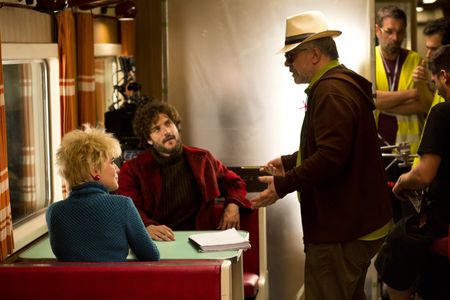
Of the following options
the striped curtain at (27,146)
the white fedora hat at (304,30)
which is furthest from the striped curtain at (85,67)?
the white fedora hat at (304,30)

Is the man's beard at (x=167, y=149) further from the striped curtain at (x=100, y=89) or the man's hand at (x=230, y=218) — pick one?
the striped curtain at (x=100, y=89)

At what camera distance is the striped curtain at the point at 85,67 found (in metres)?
5.93

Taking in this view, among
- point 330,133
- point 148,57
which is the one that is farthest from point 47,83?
point 148,57

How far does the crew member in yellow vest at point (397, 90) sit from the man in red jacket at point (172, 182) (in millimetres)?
1680

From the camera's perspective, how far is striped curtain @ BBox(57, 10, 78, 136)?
540 cm

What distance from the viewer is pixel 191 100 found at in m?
5.49

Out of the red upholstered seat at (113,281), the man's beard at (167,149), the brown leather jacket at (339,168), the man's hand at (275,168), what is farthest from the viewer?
the man's beard at (167,149)

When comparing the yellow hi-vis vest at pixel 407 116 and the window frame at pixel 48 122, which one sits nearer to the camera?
the window frame at pixel 48 122

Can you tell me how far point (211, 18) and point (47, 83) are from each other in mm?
1158

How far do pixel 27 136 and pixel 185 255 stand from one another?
72.1 inches

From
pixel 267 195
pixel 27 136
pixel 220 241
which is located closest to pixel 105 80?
pixel 27 136

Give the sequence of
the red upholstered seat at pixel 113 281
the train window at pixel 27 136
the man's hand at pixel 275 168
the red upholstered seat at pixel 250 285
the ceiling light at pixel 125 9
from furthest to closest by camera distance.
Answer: the ceiling light at pixel 125 9 < the train window at pixel 27 136 < the red upholstered seat at pixel 250 285 < the man's hand at pixel 275 168 < the red upholstered seat at pixel 113 281

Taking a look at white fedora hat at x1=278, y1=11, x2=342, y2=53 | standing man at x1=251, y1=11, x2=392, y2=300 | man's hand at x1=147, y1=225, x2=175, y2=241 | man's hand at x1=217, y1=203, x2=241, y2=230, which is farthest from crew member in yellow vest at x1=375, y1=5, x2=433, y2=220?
man's hand at x1=147, y1=225, x2=175, y2=241

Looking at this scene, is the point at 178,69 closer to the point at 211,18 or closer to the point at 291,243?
the point at 211,18
